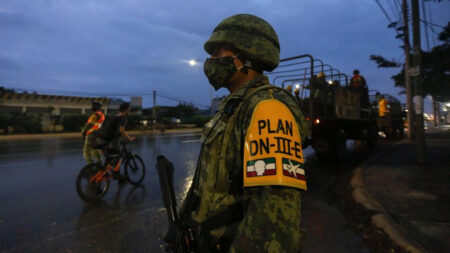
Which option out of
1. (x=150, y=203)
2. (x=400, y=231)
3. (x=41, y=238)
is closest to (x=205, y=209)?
(x=400, y=231)

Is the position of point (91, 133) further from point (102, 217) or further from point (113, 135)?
point (102, 217)

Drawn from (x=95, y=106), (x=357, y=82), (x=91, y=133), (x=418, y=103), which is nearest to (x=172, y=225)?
(x=91, y=133)

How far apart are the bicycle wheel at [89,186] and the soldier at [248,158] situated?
346 centimetres

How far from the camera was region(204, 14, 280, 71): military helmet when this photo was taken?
4.16ft

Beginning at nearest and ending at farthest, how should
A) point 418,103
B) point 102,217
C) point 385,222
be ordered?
point 385,222, point 102,217, point 418,103

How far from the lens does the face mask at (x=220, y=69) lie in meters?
1.31

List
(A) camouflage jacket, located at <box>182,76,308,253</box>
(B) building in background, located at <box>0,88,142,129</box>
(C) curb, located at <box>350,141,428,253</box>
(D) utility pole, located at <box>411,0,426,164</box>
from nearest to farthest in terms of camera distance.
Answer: (A) camouflage jacket, located at <box>182,76,308,253</box>, (C) curb, located at <box>350,141,428,253</box>, (D) utility pole, located at <box>411,0,426,164</box>, (B) building in background, located at <box>0,88,142,129</box>

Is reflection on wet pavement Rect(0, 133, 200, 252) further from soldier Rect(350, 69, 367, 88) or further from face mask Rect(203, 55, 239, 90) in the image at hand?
soldier Rect(350, 69, 367, 88)

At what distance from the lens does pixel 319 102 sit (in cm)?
659

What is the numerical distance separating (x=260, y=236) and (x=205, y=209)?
330 millimetres

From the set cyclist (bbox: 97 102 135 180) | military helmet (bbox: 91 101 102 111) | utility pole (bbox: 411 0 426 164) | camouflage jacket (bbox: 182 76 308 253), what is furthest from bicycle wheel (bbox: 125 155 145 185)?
utility pole (bbox: 411 0 426 164)

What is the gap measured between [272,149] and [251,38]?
62cm

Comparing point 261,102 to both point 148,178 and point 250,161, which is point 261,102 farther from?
point 148,178

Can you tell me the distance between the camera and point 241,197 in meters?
1.11
